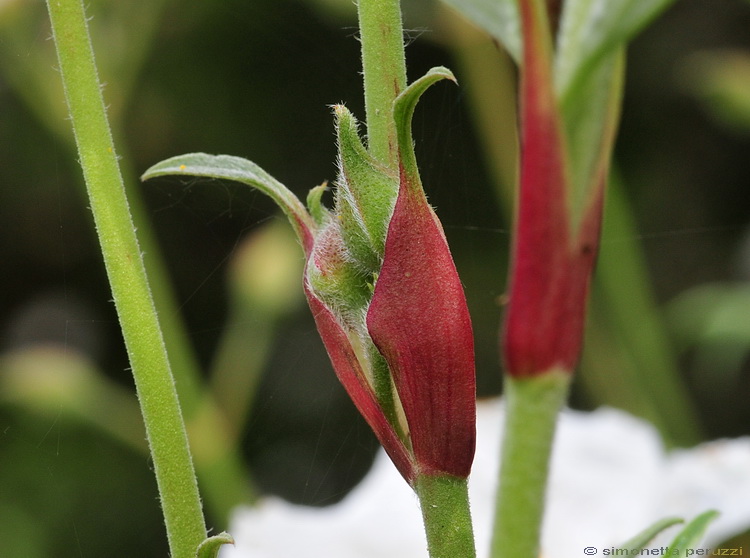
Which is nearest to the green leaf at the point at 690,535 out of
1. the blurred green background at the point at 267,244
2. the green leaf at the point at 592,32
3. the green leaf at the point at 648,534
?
the green leaf at the point at 648,534

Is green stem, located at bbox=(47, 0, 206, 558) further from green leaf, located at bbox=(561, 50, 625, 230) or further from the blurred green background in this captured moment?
the blurred green background

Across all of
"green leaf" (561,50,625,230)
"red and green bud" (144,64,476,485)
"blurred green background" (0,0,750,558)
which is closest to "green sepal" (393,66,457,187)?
"red and green bud" (144,64,476,485)

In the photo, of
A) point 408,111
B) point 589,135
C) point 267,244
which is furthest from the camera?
point 267,244

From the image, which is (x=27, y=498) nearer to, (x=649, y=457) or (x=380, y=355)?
(x=649, y=457)

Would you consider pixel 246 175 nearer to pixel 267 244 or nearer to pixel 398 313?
pixel 398 313

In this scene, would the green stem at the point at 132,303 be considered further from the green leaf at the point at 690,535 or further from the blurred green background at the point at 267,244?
the blurred green background at the point at 267,244

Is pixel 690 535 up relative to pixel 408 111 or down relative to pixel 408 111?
down

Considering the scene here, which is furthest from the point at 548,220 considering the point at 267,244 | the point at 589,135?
the point at 267,244
